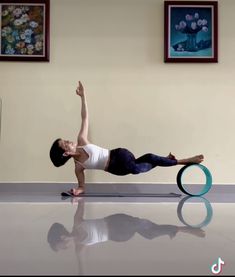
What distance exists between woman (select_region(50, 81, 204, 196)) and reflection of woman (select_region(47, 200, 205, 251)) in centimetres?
84

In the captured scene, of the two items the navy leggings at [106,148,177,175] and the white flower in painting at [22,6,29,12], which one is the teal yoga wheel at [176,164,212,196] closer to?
the navy leggings at [106,148,177,175]

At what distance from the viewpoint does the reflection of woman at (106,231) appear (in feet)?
3.20

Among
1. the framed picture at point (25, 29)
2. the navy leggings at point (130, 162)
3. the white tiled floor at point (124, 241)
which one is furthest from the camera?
the framed picture at point (25, 29)

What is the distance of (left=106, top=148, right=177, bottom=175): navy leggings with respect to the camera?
7.06ft

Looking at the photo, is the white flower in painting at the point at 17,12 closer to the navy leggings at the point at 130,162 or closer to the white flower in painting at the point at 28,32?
the white flower in painting at the point at 28,32

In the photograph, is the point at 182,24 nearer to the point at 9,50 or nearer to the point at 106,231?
the point at 9,50

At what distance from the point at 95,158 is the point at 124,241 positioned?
1.20 m

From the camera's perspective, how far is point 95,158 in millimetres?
2158

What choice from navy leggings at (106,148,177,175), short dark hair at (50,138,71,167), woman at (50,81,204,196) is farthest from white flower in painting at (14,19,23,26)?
navy leggings at (106,148,177,175)

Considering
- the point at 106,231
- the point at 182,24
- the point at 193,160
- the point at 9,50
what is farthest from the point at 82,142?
the point at 106,231

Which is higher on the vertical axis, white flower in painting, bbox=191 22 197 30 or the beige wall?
white flower in painting, bbox=191 22 197 30

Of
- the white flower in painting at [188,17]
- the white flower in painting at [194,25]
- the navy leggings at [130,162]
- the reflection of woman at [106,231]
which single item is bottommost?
the reflection of woman at [106,231]

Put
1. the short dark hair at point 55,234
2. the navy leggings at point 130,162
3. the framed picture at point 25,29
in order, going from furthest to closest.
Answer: the framed picture at point 25,29 < the navy leggings at point 130,162 < the short dark hair at point 55,234

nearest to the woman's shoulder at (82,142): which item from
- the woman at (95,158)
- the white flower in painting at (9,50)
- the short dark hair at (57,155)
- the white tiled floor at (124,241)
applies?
the woman at (95,158)
